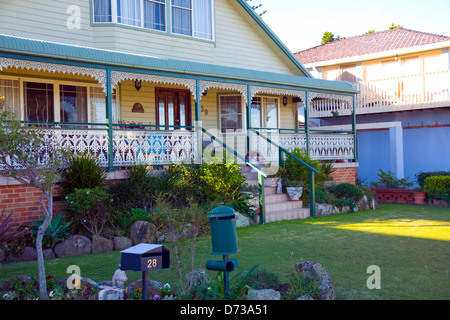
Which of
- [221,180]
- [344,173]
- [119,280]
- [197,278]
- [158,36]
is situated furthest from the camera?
[344,173]

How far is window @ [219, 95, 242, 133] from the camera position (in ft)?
56.2

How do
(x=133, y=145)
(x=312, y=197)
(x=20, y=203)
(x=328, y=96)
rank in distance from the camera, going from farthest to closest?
1. (x=328, y=96)
2. (x=312, y=197)
3. (x=133, y=145)
4. (x=20, y=203)

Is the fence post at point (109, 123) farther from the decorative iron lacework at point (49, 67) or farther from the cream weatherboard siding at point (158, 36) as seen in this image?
the cream weatherboard siding at point (158, 36)

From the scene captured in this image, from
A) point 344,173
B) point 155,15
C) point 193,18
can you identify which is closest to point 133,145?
point 155,15

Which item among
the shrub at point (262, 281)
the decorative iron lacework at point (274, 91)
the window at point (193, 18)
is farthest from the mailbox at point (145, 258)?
the window at point (193, 18)

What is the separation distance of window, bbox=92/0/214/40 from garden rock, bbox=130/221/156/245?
7341 millimetres

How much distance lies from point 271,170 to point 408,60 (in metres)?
12.8

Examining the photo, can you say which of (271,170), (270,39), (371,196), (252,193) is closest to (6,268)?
(252,193)

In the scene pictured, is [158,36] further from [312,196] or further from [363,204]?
[363,204]

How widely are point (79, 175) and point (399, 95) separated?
15835 millimetres

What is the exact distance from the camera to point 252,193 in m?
12.4

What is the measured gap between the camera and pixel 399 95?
2102 cm

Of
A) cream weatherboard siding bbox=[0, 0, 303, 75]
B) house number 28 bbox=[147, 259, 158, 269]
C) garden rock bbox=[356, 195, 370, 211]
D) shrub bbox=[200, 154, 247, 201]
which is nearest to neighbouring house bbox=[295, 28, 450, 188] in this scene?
cream weatherboard siding bbox=[0, 0, 303, 75]

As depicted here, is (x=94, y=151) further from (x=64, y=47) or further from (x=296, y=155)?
(x=296, y=155)
